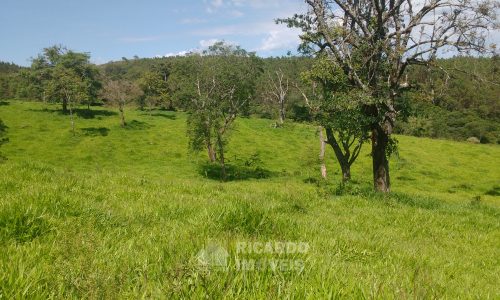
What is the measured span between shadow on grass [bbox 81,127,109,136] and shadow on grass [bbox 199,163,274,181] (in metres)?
21.9

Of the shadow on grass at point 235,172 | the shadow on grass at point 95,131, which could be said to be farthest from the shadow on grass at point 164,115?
the shadow on grass at point 235,172

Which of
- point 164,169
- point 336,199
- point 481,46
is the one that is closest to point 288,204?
point 336,199

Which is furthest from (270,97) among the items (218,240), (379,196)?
(218,240)

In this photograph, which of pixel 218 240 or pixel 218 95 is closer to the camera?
pixel 218 240

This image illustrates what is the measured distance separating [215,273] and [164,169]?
4642 cm

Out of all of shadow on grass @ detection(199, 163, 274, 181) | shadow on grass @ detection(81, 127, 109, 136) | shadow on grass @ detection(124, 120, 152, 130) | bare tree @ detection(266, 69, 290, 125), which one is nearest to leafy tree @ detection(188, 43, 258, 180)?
shadow on grass @ detection(199, 163, 274, 181)

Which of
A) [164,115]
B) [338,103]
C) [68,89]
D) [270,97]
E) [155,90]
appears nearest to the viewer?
[338,103]

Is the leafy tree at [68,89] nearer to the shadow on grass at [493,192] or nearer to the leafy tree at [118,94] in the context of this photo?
the leafy tree at [118,94]

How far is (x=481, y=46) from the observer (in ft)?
56.0

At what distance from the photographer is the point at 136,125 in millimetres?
68688

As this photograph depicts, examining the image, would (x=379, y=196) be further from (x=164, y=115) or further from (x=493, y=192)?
(x=164, y=115)

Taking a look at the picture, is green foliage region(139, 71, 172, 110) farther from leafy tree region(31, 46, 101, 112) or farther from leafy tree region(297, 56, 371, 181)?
leafy tree region(297, 56, 371, 181)

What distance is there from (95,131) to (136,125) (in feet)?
25.7

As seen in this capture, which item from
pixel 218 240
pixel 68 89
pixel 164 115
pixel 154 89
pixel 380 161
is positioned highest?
pixel 154 89
